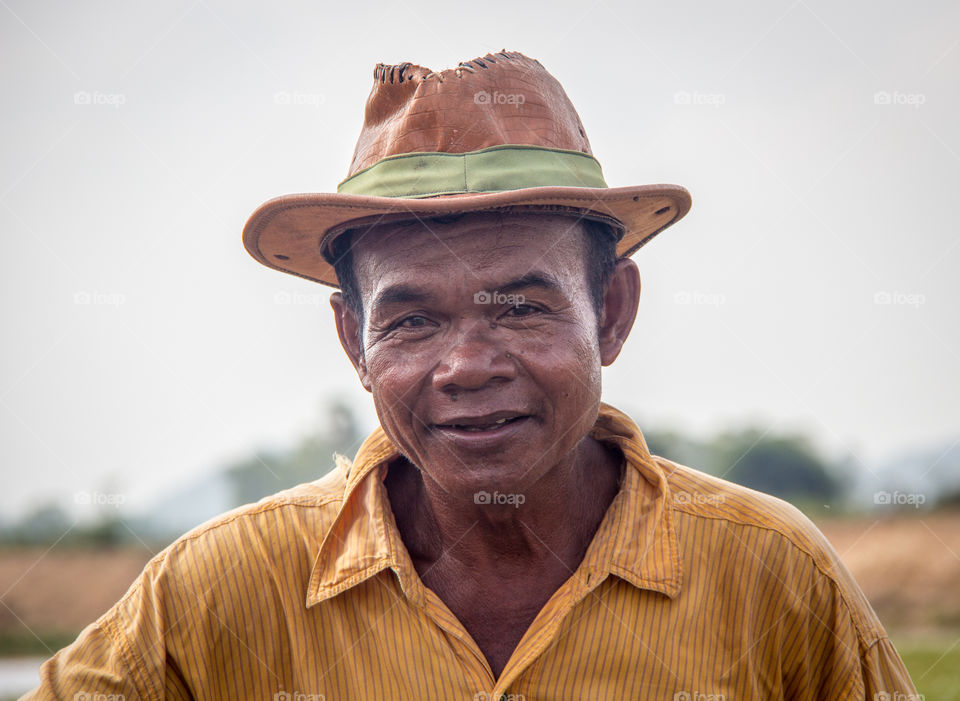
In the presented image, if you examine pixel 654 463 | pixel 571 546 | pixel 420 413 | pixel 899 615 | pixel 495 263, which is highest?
pixel 495 263

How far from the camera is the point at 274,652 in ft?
7.63

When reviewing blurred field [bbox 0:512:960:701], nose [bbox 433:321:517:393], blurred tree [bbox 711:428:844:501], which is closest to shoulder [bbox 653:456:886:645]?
nose [bbox 433:321:517:393]

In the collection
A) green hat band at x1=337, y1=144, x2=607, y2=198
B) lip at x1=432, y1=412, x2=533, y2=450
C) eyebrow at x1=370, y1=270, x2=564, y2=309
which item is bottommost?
lip at x1=432, y1=412, x2=533, y2=450

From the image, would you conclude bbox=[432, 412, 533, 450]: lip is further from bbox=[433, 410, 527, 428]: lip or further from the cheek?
the cheek

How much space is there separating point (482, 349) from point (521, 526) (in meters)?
0.58

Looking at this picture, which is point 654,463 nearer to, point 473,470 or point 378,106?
point 473,470

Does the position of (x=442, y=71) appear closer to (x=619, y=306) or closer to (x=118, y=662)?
(x=619, y=306)

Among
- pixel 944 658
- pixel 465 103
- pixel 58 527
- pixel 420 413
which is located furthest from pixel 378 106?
pixel 58 527

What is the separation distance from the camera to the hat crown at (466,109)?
2.33 metres

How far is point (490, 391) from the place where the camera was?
2197mm

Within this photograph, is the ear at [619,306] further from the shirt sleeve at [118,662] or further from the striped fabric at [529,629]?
A: the shirt sleeve at [118,662]

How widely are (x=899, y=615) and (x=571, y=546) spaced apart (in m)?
15.0

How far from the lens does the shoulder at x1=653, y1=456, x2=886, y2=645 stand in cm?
231

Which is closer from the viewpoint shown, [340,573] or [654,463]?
[340,573]
